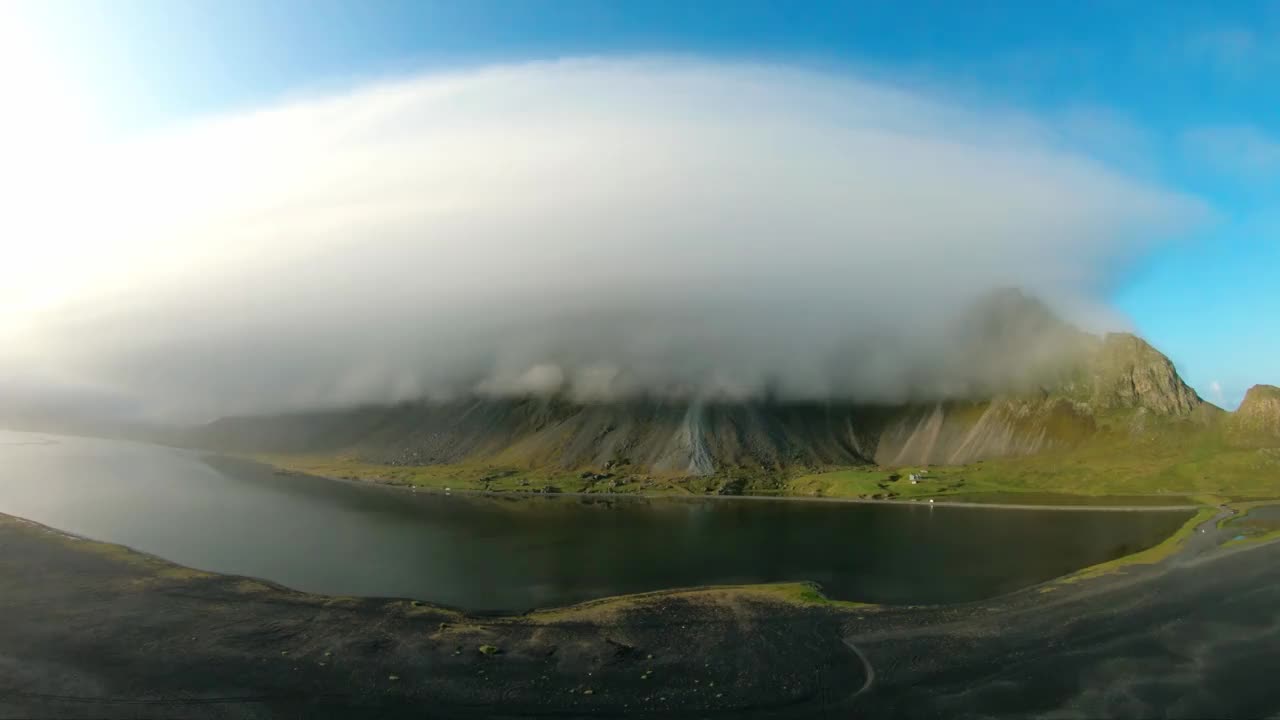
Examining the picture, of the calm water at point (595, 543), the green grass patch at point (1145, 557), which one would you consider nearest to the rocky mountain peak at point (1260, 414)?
the calm water at point (595, 543)

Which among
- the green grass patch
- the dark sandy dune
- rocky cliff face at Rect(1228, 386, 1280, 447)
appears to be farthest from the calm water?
rocky cliff face at Rect(1228, 386, 1280, 447)

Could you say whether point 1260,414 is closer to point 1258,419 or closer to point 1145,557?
point 1258,419

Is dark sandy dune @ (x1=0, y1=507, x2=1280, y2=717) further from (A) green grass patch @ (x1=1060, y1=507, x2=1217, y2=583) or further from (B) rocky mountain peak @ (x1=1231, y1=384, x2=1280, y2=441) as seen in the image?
(B) rocky mountain peak @ (x1=1231, y1=384, x2=1280, y2=441)

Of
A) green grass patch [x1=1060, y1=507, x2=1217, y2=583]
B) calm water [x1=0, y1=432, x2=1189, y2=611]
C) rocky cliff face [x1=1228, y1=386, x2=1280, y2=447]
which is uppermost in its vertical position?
rocky cliff face [x1=1228, y1=386, x2=1280, y2=447]

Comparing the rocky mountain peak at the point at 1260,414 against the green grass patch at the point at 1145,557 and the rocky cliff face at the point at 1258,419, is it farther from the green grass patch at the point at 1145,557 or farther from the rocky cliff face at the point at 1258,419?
the green grass patch at the point at 1145,557

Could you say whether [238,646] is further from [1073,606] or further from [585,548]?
[1073,606]
